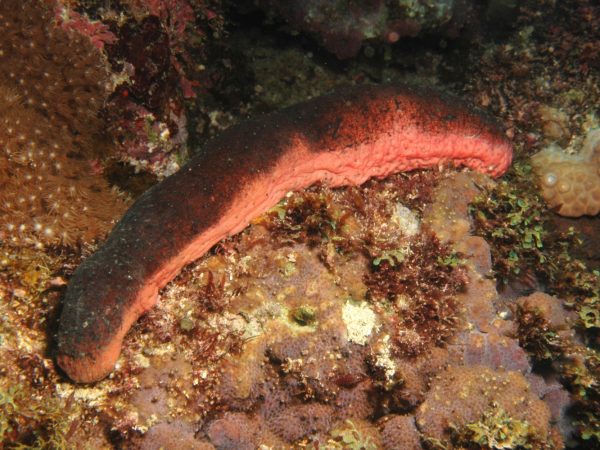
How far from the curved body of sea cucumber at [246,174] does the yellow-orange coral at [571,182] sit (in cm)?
65

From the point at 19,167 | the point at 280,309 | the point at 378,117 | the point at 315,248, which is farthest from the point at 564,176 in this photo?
the point at 19,167

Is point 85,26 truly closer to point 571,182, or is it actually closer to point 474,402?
point 474,402

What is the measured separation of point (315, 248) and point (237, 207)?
673 mm

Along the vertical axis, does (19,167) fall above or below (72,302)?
above

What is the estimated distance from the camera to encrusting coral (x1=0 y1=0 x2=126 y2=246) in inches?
110

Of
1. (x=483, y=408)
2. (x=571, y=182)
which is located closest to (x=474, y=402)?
(x=483, y=408)

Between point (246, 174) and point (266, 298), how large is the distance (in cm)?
97

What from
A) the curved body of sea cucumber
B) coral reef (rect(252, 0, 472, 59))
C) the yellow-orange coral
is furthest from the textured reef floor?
coral reef (rect(252, 0, 472, 59))

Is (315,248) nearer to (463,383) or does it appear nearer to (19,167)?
(463,383)

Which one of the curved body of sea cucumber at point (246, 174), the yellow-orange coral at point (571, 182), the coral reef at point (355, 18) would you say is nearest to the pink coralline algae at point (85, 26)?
the curved body of sea cucumber at point (246, 174)

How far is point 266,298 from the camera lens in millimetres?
2895

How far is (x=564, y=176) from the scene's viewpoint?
4.46 metres

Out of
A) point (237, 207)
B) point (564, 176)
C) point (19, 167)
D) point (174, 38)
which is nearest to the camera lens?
point (19, 167)

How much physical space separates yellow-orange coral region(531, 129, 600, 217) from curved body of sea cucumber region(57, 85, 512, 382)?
649 millimetres
